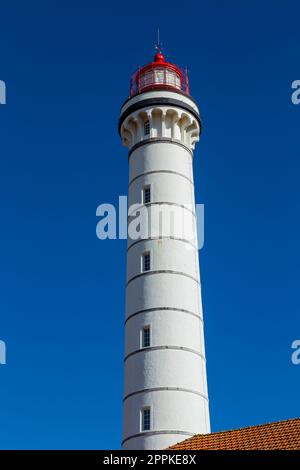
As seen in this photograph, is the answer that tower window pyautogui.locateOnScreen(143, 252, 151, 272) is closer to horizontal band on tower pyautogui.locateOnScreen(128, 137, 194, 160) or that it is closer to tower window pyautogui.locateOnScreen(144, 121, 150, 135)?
horizontal band on tower pyautogui.locateOnScreen(128, 137, 194, 160)

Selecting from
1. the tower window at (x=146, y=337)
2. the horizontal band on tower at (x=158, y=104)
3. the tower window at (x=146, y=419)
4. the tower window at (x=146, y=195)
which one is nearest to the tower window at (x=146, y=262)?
the tower window at (x=146, y=195)

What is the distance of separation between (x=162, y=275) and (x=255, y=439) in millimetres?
11055

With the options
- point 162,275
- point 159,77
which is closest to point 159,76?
point 159,77

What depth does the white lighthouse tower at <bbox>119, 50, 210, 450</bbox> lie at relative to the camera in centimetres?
2753

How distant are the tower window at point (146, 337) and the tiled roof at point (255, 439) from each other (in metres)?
6.83

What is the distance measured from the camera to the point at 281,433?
2095cm

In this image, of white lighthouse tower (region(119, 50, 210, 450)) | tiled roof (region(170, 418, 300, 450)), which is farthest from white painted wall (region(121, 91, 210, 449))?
tiled roof (region(170, 418, 300, 450))

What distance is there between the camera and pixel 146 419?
2744 cm

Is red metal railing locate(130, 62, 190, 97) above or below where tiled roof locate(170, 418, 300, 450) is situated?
above

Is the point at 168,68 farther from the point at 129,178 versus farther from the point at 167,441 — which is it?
the point at 167,441

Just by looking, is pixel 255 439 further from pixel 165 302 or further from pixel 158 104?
pixel 158 104

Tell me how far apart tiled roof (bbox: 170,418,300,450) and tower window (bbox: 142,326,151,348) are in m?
6.83

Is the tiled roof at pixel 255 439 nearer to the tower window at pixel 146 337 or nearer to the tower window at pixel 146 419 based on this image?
the tower window at pixel 146 419
